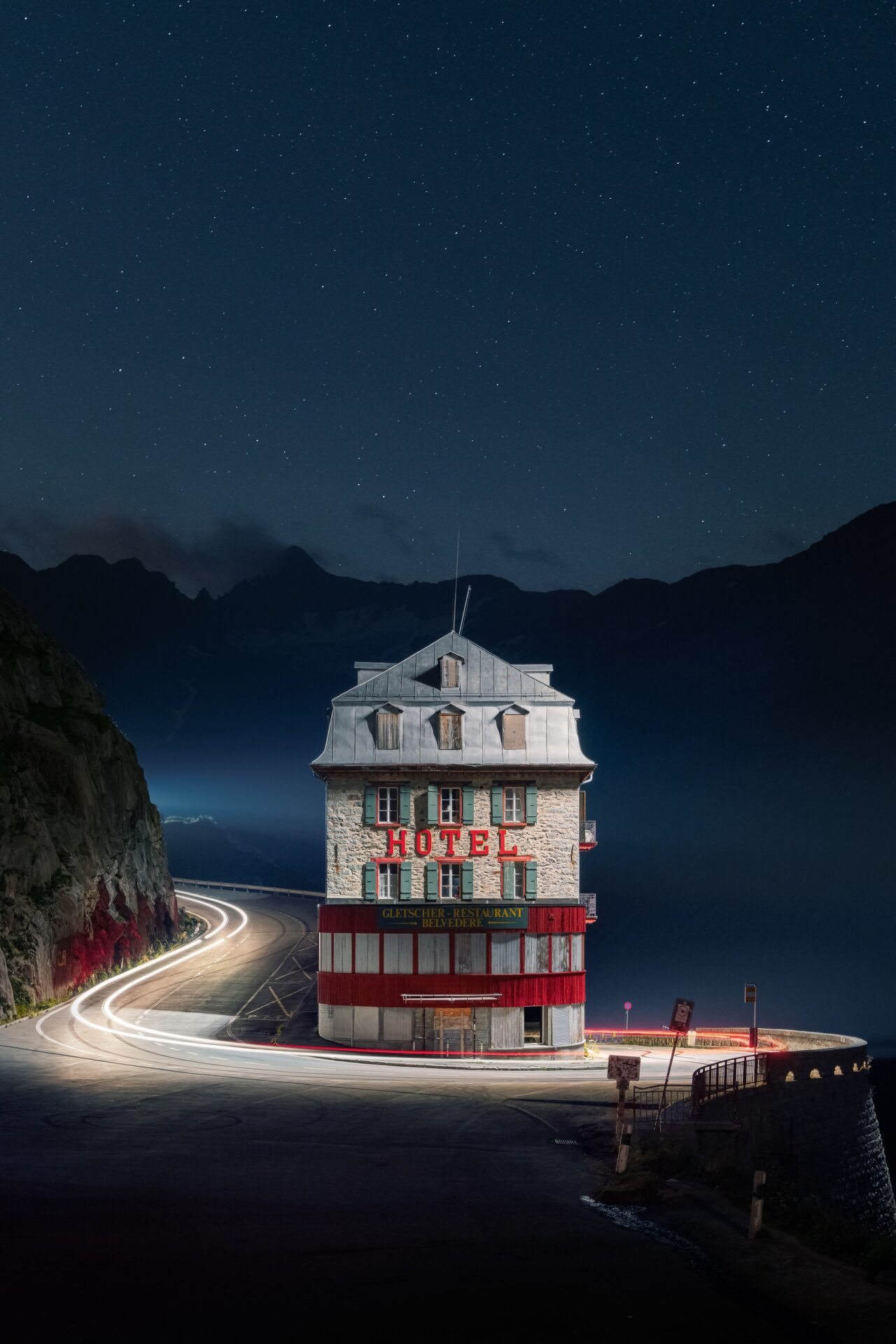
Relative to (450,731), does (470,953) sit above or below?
below

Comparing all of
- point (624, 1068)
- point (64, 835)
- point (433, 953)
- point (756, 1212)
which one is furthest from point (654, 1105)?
point (64, 835)

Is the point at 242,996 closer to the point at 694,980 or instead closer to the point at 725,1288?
the point at 725,1288

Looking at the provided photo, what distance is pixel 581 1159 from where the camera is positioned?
24.5m

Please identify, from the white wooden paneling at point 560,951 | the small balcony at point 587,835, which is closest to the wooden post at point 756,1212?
the white wooden paneling at point 560,951

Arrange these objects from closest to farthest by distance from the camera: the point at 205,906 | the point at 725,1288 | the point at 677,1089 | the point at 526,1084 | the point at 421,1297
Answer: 1. the point at 421,1297
2. the point at 725,1288
3. the point at 677,1089
4. the point at 526,1084
5. the point at 205,906

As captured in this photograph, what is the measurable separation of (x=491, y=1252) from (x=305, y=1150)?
28.0 feet

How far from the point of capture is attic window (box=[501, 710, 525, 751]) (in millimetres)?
48094

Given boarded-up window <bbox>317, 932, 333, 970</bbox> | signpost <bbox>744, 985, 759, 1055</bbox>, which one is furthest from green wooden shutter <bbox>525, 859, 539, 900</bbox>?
signpost <bbox>744, 985, 759, 1055</bbox>

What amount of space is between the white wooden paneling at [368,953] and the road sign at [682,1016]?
825 inches

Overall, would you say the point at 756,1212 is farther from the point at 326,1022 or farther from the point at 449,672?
the point at 449,672

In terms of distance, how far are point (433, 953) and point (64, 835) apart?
22.8 m

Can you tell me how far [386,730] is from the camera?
48.1 m

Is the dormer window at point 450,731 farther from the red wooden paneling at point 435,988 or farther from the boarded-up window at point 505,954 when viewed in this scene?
the red wooden paneling at point 435,988

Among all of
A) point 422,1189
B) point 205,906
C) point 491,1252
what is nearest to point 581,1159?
point 422,1189
